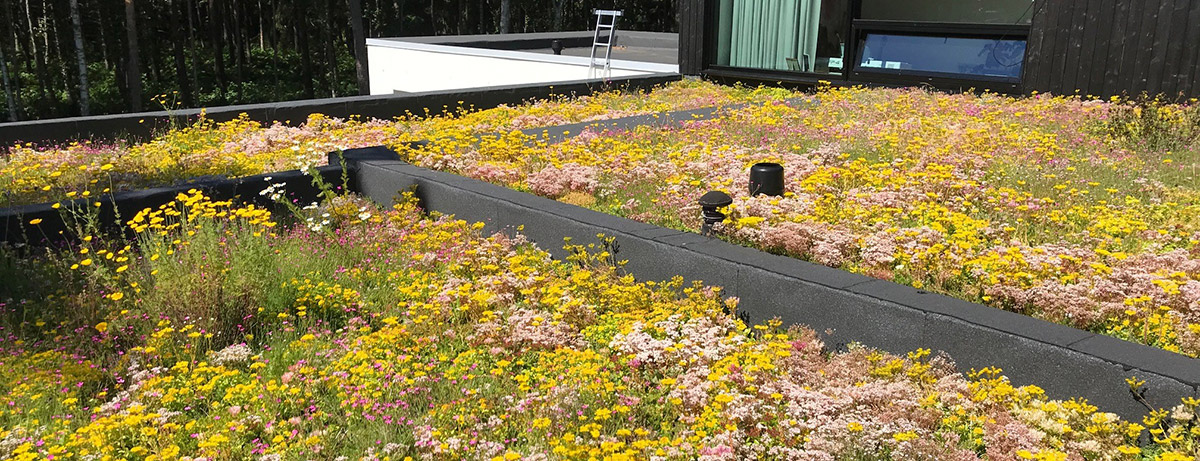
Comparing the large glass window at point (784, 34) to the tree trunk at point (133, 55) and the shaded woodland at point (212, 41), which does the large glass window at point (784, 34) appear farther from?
the tree trunk at point (133, 55)

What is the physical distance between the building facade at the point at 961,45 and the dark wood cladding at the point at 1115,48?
12 mm

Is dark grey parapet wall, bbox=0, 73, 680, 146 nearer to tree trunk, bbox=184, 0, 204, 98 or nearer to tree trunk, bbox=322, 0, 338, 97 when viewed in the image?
tree trunk, bbox=322, 0, 338, 97

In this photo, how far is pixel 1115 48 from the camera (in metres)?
11.0

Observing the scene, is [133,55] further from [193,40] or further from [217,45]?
[193,40]

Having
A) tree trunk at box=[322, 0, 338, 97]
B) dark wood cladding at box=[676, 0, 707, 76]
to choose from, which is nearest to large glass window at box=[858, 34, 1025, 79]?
dark wood cladding at box=[676, 0, 707, 76]

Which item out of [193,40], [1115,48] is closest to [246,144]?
[1115,48]

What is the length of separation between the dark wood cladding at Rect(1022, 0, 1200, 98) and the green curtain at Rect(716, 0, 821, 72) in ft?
12.7

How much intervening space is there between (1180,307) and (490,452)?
3.58 m

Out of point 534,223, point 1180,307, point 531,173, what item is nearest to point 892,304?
point 1180,307

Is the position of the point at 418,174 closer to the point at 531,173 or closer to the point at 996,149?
the point at 531,173

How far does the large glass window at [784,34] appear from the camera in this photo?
47.2 ft

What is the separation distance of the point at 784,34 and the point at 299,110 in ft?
28.4

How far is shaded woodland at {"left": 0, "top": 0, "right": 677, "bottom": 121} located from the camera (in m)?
33.5

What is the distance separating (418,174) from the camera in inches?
290
